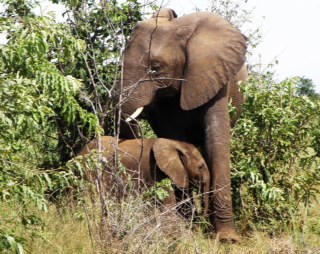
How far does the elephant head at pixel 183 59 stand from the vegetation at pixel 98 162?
330 mm

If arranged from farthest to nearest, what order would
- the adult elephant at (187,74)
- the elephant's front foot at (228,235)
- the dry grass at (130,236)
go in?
the adult elephant at (187,74)
the elephant's front foot at (228,235)
the dry grass at (130,236)

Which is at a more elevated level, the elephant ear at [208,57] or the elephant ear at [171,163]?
the elephant ear at [208,57]

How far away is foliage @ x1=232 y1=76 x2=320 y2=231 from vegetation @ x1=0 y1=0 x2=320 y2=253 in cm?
1

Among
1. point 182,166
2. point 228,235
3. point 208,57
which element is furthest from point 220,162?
point 208,57

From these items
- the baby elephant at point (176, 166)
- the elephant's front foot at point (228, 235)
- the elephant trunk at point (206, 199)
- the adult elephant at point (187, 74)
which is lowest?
the elephant's front foot at point (228, 235)

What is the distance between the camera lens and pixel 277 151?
721cm

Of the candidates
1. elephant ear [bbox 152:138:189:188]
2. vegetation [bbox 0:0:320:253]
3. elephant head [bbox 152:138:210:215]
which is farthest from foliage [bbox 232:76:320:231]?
elephant ear [bbox 152:138:189:188]

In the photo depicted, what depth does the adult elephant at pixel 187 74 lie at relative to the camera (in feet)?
25.3

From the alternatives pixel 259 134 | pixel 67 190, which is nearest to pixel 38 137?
pixel 67 190

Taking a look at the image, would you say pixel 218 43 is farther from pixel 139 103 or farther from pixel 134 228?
pixel 134 228

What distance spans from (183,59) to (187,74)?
0.74ft

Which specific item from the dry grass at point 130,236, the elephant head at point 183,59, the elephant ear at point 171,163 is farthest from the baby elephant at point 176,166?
the dry grass at point 130,236

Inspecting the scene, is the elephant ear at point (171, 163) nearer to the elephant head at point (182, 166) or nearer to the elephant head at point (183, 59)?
the elephant head at point (182, 166)

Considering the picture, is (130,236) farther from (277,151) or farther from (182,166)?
(277,151)
